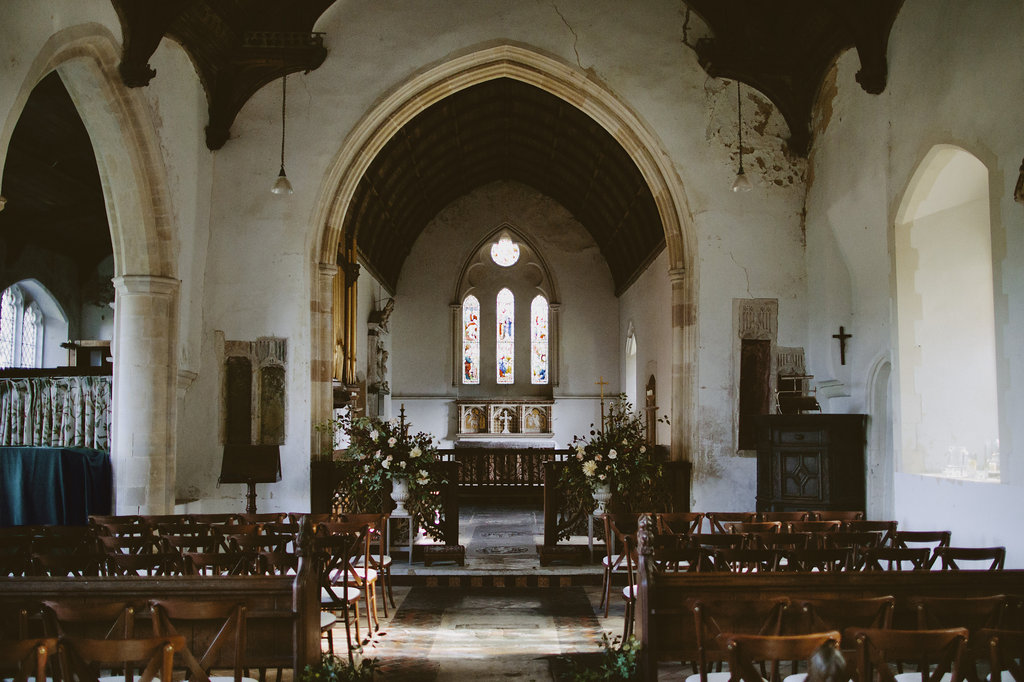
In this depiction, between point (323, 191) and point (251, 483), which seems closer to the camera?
point (251, 483)

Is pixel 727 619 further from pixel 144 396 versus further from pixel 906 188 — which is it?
pixel 144 396

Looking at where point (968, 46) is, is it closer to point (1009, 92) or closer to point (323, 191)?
point (1009, 92)

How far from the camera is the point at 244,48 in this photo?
895cm

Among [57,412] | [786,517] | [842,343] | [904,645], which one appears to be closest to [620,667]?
[904,645]

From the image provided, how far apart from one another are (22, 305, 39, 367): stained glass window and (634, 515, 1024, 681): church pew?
13000 mm

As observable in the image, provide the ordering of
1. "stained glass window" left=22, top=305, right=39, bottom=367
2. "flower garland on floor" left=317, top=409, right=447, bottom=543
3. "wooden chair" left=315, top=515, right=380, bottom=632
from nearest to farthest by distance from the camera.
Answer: "wooden chair" left=315, top=515, right=380, bottom=632, "flower garland on floor" left=317, top=409, right=447, bottom=543, "stained glass window" left=22, top=305, right=39, bottom=367

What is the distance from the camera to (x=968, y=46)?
238 inches

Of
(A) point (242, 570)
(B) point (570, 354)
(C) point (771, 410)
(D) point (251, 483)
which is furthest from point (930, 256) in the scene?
(B) point (570, 354)

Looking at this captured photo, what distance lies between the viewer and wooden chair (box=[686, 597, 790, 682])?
3.29 m

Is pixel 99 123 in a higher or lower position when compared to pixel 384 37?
lower

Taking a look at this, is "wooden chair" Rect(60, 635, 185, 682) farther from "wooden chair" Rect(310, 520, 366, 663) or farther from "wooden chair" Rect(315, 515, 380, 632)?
"wooden chair" Rect(315, 515, 380, 632)

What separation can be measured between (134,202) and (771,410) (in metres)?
6.49

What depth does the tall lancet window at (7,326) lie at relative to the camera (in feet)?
44.1

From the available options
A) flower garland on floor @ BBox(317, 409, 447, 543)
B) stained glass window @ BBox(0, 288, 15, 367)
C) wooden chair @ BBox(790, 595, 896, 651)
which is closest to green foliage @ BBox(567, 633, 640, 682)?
wooden chair @ BBox(790, 595, 896, 651)
